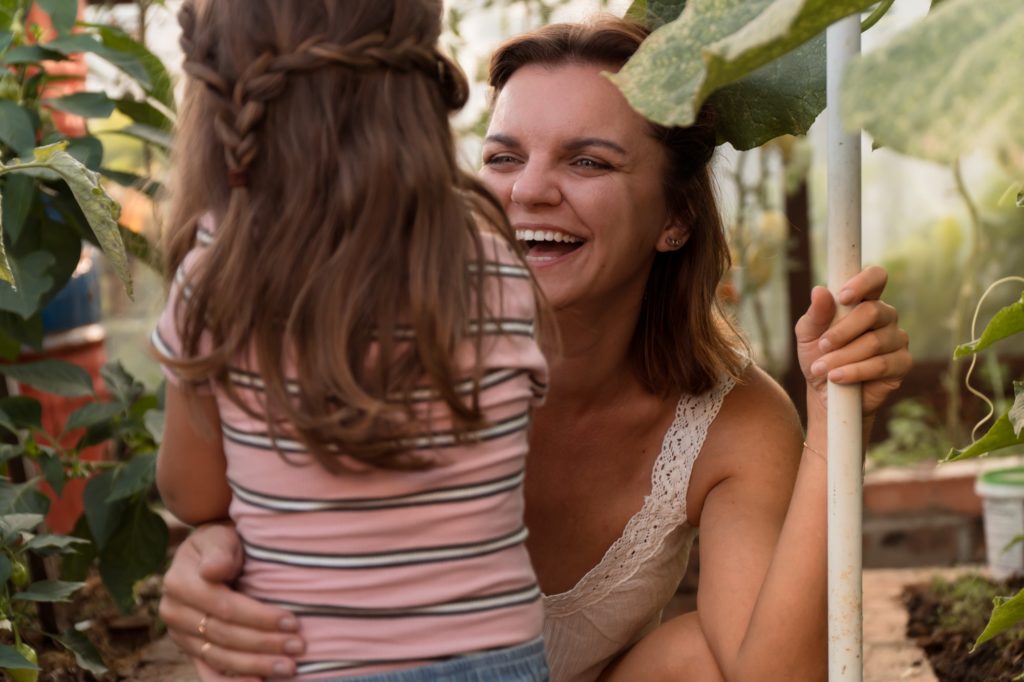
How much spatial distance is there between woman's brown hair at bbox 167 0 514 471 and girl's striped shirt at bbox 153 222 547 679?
25 millimetres

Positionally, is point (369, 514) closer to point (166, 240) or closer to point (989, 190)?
point (166, 240)

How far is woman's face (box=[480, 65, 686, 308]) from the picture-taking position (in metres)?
1.65

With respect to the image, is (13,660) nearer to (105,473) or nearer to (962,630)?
(105,473)

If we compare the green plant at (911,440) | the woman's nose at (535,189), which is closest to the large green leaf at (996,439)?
the woman's nose at (535,189)

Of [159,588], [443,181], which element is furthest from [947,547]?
[443,181]

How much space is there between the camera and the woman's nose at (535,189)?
1635 mm

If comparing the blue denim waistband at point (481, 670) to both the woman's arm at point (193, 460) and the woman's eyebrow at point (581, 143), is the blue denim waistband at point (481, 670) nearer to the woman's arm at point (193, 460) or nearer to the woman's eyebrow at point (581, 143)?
the woman's arm at point (193, 460)

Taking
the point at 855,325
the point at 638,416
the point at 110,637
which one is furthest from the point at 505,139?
the point at 110,637

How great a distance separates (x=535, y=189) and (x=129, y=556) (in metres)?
0.76

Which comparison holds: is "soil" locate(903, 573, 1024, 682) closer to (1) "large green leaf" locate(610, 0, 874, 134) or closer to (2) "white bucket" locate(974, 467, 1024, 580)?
(2) "white bucket" locate(974, 467, 1024, 580)

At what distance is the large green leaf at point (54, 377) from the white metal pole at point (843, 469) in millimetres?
1143

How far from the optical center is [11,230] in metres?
1.65

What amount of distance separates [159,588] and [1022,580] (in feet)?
5.09

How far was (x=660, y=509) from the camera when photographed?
70.3 inches
